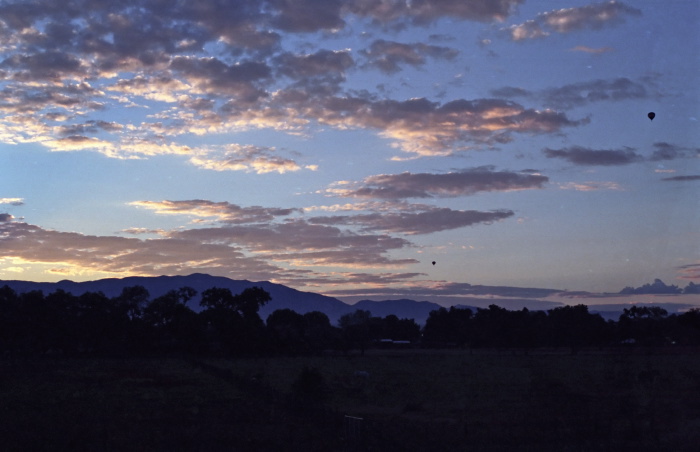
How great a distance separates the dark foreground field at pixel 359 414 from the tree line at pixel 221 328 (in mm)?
44134

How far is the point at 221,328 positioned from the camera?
9275 centimetres

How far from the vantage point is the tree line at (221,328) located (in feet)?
289

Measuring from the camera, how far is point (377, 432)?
17.3m

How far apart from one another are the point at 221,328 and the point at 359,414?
226 feet

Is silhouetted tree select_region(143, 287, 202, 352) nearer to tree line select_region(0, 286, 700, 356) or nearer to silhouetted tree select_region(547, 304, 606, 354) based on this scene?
tree line select_region(0, 286, 700, 356)

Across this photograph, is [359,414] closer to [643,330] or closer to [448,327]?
[643,330]

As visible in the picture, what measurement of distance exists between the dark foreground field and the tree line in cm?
4413

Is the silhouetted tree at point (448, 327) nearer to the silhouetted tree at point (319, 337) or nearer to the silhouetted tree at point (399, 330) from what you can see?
the silhouetted tree at point (399, 330)

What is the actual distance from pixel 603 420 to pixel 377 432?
1059 centimetres

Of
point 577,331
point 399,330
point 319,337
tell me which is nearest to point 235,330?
point 319,337

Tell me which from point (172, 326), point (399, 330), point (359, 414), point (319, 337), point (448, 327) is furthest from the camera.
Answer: point (399, 330)

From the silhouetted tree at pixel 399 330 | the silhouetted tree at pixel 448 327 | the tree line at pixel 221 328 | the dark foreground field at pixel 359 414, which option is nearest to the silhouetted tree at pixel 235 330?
the tree line at pixel 221 328

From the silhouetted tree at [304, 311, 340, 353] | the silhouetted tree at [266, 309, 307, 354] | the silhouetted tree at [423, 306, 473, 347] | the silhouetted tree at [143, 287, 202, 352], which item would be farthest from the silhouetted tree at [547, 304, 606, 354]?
the silhouetted tree at [143, 287, 202, 352]

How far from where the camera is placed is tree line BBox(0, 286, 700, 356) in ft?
289
